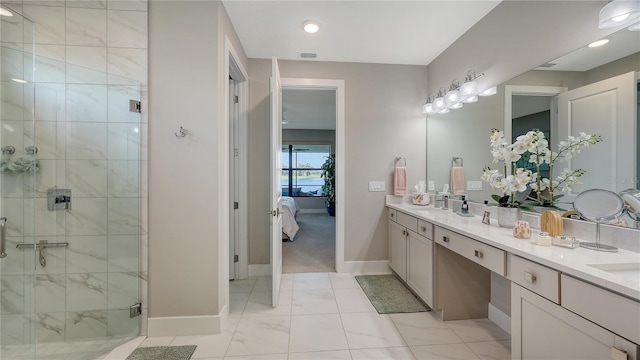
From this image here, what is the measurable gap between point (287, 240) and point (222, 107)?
302 centimetres

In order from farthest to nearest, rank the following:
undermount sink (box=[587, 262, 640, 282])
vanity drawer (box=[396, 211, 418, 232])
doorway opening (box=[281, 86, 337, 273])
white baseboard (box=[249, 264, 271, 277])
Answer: doorway opening (box=[281, 86, 337, 273]) → white baseboard (box=[249, 264, 271, 277]) → vanity drawer (box=[396, 211, 418, 232]) → undermount sink (box=[587, 262, 640, 282])

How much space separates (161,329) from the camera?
1.86 m

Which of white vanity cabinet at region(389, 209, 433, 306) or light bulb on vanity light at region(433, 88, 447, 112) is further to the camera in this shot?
light bulb on vanity light at region(433, 88, 447, 112)

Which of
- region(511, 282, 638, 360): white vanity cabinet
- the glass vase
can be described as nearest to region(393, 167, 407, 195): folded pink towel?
the glass vase

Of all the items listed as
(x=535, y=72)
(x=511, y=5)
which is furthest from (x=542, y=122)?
(x=511, y=5)

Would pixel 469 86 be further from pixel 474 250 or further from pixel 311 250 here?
pixel 311 250

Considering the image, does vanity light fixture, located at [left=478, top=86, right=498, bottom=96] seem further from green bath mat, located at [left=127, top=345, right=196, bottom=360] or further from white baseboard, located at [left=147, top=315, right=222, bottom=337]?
green bath mat, located at [left=127, top=345, right=196, bottom=360]

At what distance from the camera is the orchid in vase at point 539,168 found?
1481mm

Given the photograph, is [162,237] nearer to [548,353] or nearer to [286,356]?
[286,356]

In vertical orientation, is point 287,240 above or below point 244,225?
below

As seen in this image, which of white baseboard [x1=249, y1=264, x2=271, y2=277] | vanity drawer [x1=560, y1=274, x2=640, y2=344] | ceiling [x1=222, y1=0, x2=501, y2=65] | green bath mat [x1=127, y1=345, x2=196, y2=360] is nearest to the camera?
vanity drawer [x1=560, y1=274, x2=640, y2=344]

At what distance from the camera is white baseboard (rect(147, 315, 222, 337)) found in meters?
1.85

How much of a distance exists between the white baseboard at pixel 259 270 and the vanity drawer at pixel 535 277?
238cm

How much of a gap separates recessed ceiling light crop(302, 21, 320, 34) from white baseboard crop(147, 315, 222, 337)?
256 cm
